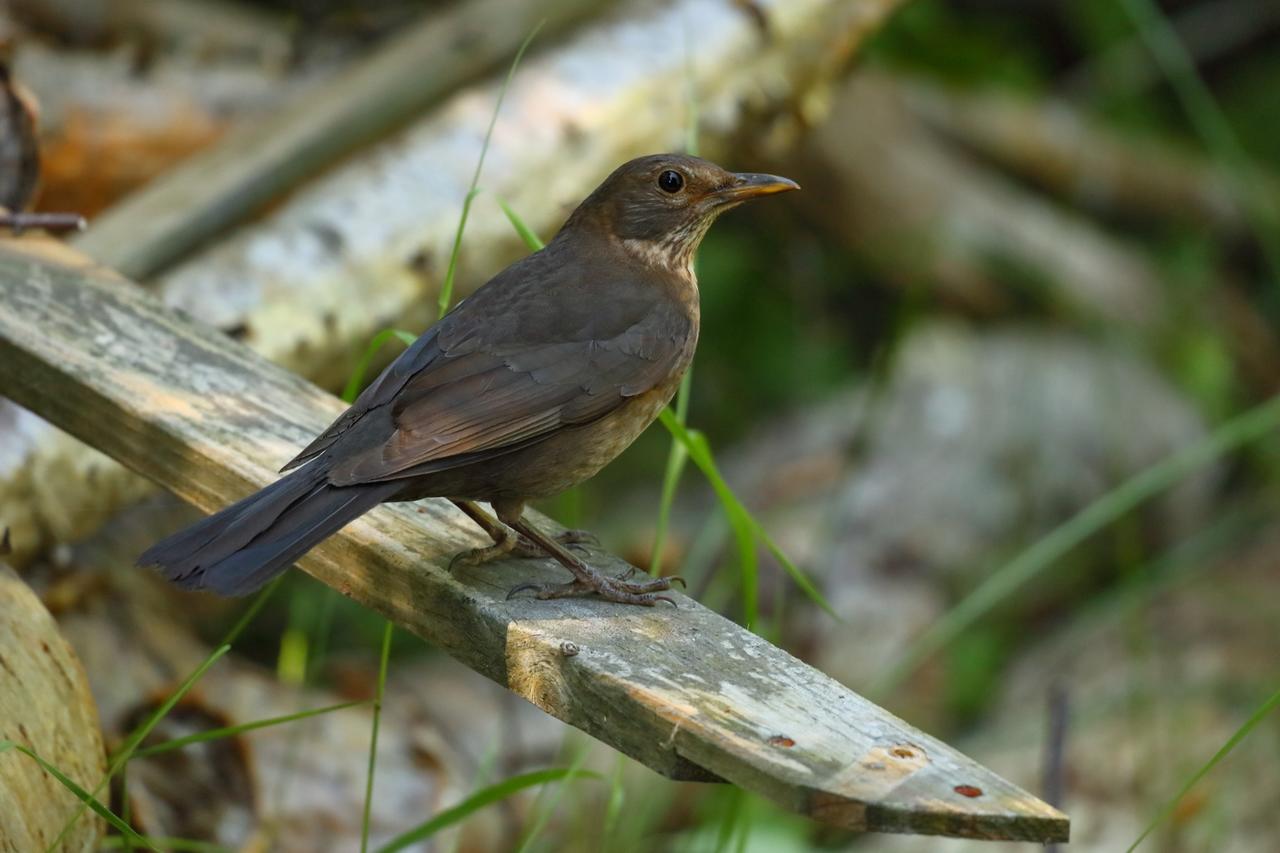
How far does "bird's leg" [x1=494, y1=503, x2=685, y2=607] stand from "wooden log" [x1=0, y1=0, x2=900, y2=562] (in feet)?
3.85

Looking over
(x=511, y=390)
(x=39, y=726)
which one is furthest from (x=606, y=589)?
(x=39, y=726)

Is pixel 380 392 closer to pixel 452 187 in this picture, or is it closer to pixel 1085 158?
pixel 452 187

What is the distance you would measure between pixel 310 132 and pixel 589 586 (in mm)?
2058

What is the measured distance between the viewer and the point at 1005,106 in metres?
7.83

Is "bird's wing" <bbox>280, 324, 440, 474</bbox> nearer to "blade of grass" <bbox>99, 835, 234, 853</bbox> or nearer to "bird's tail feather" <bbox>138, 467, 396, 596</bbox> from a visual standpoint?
"bird's tail feather" <bbox>138, 467, 396, 596</bbox>

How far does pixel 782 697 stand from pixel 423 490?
2.67ft

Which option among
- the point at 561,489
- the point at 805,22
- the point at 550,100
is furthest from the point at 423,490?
the point at 805,22

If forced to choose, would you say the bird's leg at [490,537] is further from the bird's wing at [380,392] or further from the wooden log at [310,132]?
the wooden log at [310,132]

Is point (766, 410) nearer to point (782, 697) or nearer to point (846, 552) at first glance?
point (846, 552)

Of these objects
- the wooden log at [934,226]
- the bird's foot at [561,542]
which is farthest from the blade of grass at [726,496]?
the wooden log at [934,226]

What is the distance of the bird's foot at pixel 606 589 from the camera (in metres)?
2.66

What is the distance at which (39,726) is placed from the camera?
2.54 meters

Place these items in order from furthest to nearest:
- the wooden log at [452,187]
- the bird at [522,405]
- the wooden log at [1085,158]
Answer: the wooden log at [1085,158] → the wooden log at [452,187] → the bird at [522,405]

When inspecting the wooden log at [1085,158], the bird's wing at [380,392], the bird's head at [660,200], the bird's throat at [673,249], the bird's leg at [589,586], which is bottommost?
the bird's leg at [589,586]
